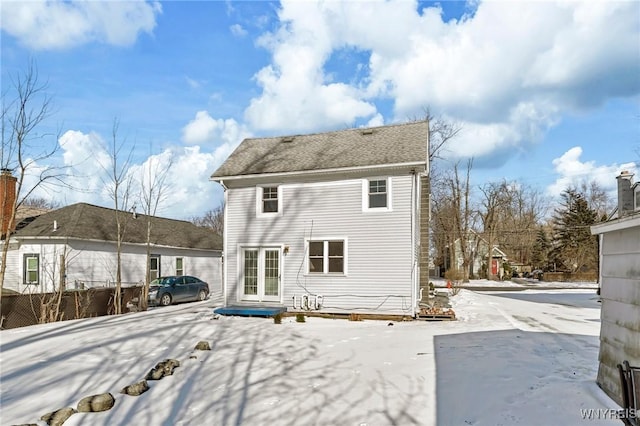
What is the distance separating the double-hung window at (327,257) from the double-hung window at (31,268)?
1316cm

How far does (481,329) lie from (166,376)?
302 inches

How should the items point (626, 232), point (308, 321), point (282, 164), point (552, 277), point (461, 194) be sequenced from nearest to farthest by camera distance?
point (626, 232)
point (308, 321)
point (282, 164)
point (552, 277)
point (461, 194)

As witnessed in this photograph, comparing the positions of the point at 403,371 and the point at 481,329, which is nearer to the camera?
the point at 403,371

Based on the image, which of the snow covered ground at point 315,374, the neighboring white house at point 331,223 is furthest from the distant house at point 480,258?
the snow covered ground at point 315,374

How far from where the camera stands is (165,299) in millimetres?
18969

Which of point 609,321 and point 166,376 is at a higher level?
point 609,321

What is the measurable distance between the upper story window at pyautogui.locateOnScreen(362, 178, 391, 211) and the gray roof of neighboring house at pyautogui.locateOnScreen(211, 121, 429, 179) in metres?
0.64

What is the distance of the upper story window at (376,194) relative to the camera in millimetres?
13641

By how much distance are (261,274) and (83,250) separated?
966 cm

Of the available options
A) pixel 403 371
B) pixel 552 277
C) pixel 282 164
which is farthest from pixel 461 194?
pixel 403 371

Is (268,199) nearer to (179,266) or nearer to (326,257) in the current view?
(326,257)

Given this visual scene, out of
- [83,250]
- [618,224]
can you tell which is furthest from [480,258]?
[618,224]

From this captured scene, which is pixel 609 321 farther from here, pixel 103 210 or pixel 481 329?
pixel 103 210

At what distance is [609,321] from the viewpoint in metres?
5.46
